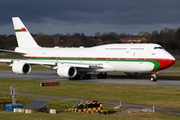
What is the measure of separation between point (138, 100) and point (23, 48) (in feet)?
102

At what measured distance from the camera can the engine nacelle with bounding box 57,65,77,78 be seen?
4065cm

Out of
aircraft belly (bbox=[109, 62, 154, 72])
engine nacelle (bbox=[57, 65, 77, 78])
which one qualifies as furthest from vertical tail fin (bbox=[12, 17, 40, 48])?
aircraft belly (bbox=[109, 62, 154, 72])

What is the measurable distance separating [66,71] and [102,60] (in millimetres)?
5954

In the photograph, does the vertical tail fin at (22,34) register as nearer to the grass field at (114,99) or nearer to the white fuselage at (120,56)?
the white fuselage at (120,56)

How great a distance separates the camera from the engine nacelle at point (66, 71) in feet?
133

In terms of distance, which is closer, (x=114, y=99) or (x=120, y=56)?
(x=114, y=99)

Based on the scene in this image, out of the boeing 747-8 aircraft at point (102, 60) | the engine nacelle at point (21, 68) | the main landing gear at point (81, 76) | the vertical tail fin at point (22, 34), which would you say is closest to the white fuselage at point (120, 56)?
the boeing 747-8 aircraft at point (102, 60)

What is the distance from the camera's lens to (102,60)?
42625 mm

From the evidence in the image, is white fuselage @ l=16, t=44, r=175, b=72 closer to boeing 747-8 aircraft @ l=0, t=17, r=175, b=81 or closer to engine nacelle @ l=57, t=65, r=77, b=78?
boeing 747-8 aircraft @ l=0, t=17, r=175, b=81

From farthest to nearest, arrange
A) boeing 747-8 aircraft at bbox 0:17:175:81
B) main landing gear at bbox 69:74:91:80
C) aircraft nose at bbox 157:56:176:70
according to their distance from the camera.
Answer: main landing gear at bbox 69:74:91:80, boeing 747-8 aircraft at bbox 0:17:175:81, aircraft nose at bbox 157:56:176:70

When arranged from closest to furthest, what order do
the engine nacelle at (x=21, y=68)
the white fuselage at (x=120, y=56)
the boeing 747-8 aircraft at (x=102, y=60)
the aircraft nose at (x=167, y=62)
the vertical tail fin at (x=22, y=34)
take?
1. the aircraft nose at (x=167, y=62)
2. the white fuselage at (x=120, y=56)
3. the boeing 747-8 aircraft at (x=102, y=60)
4. the engine nacelle at (x=21, y=68)
5. the vertical tail fin at (x=22, y=34)

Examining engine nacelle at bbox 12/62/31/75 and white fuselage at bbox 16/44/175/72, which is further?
engine nacelle at bbox 12/62/31/75

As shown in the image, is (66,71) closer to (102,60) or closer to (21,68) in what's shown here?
(102,60)

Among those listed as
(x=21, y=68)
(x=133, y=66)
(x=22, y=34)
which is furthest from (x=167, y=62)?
(x=22, y=34)
